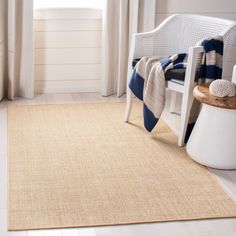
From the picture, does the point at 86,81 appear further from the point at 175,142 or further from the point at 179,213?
the point at 179,213

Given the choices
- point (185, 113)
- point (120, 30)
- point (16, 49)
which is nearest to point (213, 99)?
point (185, 113)

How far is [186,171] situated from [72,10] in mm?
1856

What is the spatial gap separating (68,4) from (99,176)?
182 cm

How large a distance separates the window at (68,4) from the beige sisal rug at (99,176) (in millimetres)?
915

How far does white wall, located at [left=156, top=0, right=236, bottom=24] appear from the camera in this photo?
4285 millimetres

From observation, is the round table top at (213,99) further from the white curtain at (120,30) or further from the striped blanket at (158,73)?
the white curtain at (120,30)

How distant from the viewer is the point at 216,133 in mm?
2920

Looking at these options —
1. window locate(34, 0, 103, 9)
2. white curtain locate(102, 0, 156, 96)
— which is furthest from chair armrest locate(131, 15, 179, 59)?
window locate(34, 0, 103, 9)

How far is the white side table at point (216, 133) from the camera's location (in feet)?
9.48

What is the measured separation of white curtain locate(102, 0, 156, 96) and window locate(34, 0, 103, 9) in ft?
0.48

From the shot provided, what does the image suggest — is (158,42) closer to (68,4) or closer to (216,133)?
(68,4)

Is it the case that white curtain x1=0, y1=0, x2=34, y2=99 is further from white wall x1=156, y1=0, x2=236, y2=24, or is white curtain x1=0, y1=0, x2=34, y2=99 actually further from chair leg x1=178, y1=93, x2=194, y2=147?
chair leg x1=178, y1=93, x2=194, y2=147

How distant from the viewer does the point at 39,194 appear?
8.49 feet

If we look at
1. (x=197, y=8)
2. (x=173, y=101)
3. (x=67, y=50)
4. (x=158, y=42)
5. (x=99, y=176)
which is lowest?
(x=99, y=176)
